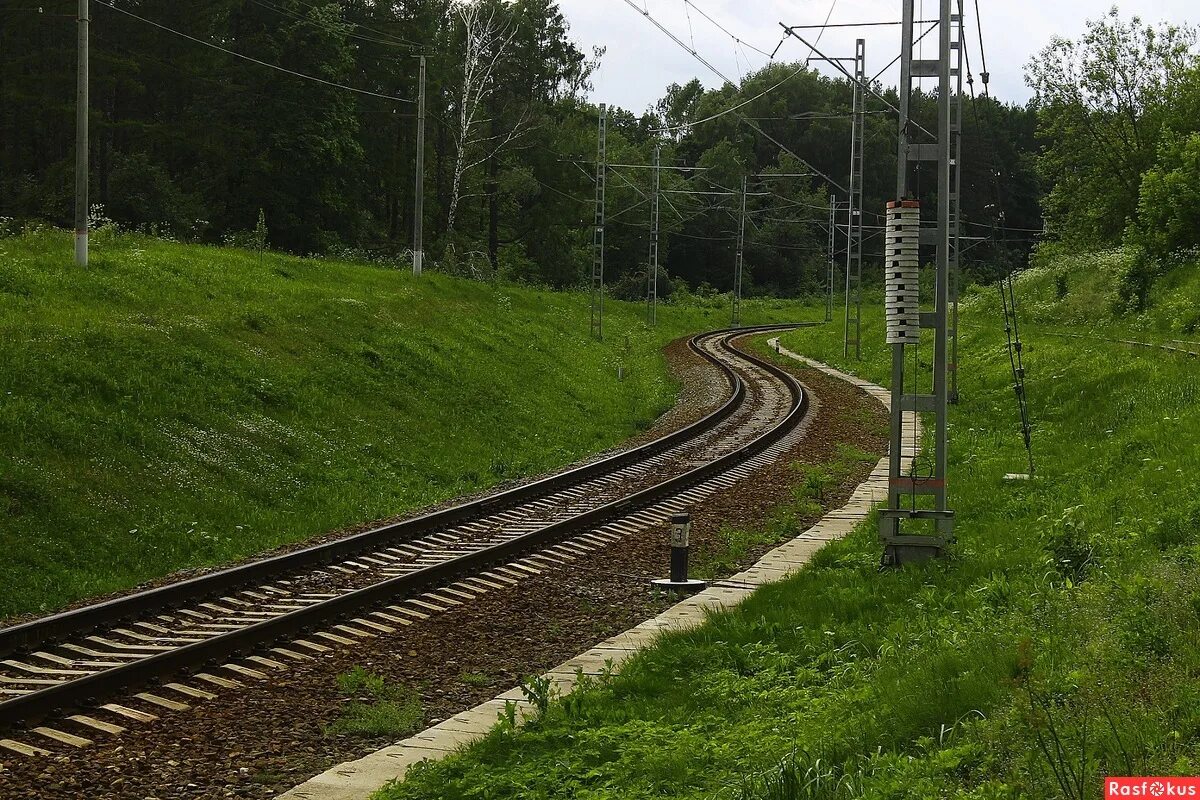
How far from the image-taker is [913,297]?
11586mm

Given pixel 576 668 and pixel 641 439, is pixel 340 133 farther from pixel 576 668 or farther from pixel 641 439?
pixel 576 668

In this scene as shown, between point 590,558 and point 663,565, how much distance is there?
2.75 feet

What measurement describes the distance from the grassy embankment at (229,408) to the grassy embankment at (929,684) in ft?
21.4

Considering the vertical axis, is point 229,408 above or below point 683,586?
above

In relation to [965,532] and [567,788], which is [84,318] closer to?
[965,532]

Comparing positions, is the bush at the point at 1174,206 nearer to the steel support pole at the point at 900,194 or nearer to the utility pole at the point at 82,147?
the steel support pole at the point at 900,194

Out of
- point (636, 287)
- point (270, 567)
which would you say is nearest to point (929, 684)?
point (270, 567)

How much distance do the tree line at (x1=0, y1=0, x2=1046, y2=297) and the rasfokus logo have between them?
78.8 feet

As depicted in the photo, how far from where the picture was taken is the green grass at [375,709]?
8.21 m

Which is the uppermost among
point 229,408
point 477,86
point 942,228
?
point 477,86

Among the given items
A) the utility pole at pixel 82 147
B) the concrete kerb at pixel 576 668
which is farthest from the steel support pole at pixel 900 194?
the utility pole at pixel 82 147

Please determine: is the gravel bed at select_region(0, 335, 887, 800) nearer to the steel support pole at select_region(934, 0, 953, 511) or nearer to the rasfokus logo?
the steel support pole at select_region(934, 0, 953, 511)

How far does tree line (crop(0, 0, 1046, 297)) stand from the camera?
5072 centimetres

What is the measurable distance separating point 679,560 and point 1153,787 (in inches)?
313
